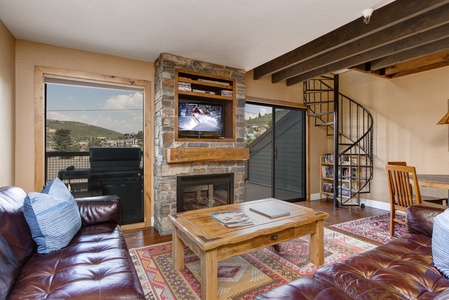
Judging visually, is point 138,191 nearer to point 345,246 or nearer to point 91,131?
point 91,131

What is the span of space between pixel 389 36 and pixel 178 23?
2362mm

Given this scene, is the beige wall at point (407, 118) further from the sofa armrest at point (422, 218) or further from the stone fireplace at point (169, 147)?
the stone fireplace at point (169, 147)

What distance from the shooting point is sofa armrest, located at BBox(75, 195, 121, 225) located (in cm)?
214

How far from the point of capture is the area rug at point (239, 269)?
1914 mm

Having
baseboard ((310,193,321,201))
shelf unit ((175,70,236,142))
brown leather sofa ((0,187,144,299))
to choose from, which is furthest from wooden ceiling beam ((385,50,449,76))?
brown leather sofa ((0,187,144,299))

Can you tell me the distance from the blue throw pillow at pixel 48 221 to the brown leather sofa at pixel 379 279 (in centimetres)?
145

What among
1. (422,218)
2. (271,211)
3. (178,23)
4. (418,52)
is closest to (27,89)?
(178,23)

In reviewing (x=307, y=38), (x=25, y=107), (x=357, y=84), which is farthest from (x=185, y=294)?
(x=357, y=84)

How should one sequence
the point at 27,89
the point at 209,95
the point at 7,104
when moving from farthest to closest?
the point at 209,95 → the point at 27,89 → the point at 7,104

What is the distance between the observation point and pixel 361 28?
255 centimetres

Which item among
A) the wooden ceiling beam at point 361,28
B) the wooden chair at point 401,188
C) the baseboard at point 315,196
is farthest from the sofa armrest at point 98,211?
the baseboard at point 315,196

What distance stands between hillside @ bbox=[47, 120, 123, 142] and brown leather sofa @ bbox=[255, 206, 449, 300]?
3.08 metres

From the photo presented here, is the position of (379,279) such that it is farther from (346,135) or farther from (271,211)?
(346,135)

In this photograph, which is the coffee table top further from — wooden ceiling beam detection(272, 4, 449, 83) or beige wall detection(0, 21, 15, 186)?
wooden ceiling beam detection(272, 4, 449, 83)
